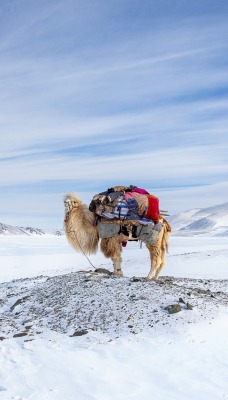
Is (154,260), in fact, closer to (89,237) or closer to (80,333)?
(89,237)

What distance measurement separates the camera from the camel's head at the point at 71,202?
11.2 m

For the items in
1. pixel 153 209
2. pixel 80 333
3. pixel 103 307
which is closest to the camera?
pixel 80 333

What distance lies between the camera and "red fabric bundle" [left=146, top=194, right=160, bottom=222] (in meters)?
11.0

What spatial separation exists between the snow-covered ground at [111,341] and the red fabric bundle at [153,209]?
1.57 m

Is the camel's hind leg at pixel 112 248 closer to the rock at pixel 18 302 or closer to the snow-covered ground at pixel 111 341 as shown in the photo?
the snow-covered ground at pixel 111 341

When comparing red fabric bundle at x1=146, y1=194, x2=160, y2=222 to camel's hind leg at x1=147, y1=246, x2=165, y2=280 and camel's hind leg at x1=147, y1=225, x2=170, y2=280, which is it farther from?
camel's hind leg at x1=147, y1=246, x2=165, y2=280

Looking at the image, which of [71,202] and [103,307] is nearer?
[103,307]

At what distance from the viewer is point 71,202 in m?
11.2

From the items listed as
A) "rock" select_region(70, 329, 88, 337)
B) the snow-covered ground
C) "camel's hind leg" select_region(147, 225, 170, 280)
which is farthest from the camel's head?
"rock" select_region(70, 329, 88, 337)

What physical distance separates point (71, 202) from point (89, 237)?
38.5 inches

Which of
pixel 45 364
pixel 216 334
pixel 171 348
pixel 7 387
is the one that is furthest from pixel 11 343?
pixel 216 334

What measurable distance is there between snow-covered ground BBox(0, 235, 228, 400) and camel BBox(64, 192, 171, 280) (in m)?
0.75

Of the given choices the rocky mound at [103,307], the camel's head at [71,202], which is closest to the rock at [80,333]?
the rocky mound at [103,307]

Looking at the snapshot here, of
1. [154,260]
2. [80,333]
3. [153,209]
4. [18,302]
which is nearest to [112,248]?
[154,260]
